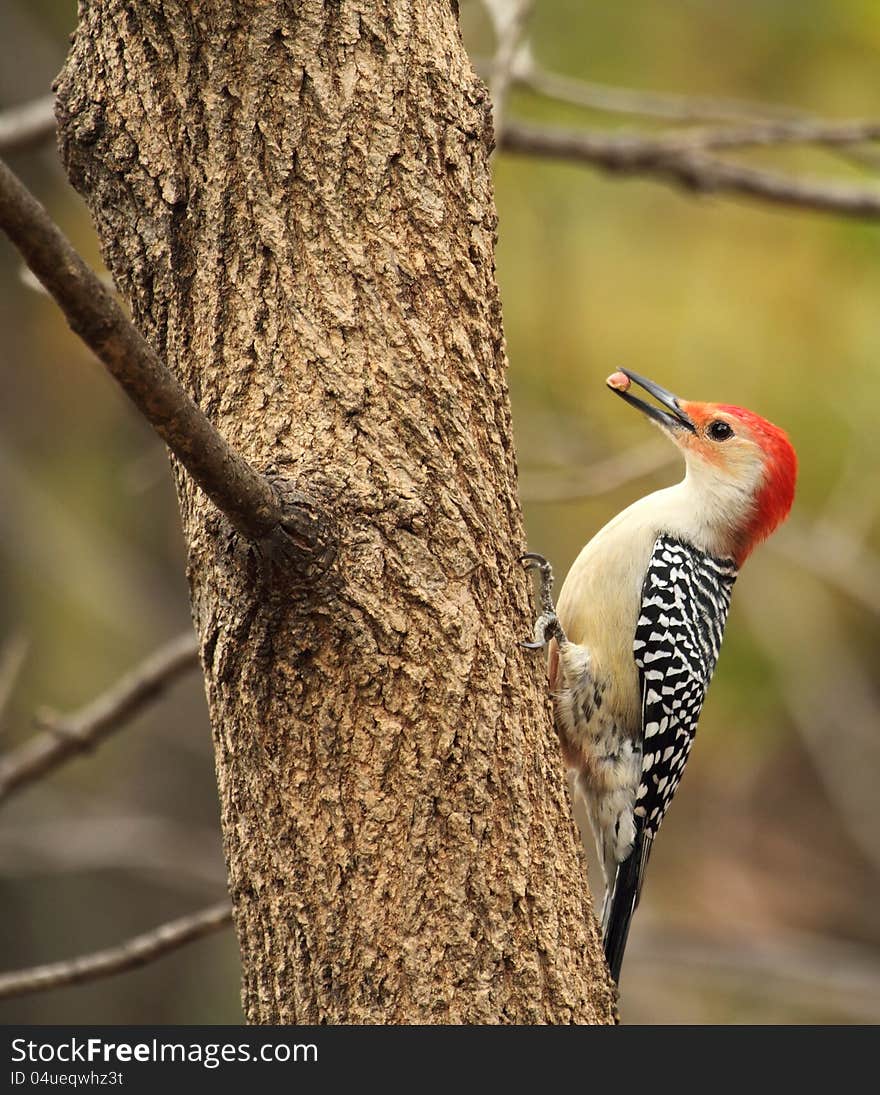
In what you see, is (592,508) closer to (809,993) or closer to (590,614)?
(809,993)

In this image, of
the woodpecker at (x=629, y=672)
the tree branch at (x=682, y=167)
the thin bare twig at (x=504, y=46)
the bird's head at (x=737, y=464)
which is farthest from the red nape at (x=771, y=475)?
the thin bare twig at (x=504, y=46)

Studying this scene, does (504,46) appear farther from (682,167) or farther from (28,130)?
(28,130)

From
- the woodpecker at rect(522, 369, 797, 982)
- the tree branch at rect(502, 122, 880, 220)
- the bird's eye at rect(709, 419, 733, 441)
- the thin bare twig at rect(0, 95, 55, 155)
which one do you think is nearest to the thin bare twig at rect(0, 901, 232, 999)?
the woodpecker at rect(522, 369, 797, 982)

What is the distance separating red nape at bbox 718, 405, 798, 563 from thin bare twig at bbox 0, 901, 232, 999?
2413 mm

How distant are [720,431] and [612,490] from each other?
6.85 feet

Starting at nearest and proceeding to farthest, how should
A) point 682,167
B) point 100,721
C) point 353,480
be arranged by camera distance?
point 353,480 < point 100,721 < point 682,167

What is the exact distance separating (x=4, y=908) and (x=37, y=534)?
2285 mm

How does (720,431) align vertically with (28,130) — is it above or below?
below

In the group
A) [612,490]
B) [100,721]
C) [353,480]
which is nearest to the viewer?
[353,480]

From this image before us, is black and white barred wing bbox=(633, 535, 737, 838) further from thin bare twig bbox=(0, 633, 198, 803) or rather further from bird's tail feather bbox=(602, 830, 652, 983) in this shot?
thin bare twig bbox=(0, 633, 198, 803)

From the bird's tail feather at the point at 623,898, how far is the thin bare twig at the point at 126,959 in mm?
1408

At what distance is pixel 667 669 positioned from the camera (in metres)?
3.91

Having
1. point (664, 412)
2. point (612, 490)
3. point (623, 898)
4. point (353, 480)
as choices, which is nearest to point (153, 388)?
point (353, 480)

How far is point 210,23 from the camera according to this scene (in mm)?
2340
